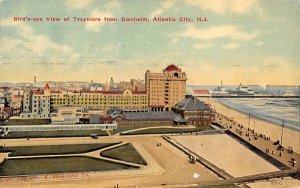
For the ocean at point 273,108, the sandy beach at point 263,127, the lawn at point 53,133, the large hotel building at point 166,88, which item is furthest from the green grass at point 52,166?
the ocean at point 273,108

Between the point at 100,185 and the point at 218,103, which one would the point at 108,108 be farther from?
the point at 218,103

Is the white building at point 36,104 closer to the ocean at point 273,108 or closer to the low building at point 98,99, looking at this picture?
the low building at point 98,99

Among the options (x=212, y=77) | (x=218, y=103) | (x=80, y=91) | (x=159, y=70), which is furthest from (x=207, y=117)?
(x=80, y=91)

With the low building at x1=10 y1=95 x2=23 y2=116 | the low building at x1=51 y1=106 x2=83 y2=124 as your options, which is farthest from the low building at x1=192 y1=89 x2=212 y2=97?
the low building at x1=10 y1=95 x2=23 y2=116

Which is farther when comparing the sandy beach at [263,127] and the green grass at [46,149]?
the sandy beach at [263,127]

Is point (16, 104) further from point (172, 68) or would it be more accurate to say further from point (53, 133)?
point (172, 68)

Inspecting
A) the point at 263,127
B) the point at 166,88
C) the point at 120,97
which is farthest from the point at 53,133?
the point at 263,127
